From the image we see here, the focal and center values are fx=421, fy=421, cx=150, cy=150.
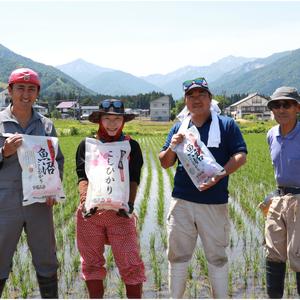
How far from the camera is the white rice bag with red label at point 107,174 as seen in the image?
2568 mm

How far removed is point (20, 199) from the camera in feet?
8.40

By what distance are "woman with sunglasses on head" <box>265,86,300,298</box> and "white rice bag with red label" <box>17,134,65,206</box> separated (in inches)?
55.4

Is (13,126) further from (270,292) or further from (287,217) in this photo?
(270,292)

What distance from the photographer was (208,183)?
2.55 m

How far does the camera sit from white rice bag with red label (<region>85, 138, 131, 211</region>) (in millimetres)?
2568

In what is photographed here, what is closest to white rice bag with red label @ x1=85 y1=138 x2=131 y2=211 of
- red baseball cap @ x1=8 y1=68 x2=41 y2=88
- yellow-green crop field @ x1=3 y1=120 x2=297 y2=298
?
red baseball cap @ x1=8 y1=68 x2=41 y2=88

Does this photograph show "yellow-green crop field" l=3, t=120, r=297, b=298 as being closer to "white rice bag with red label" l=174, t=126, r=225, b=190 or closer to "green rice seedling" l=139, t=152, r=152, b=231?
"green rice seedling" l=139, t=152, r=152, b=231

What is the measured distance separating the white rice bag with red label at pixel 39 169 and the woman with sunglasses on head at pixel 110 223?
19cm

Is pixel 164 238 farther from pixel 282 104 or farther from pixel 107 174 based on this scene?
pixel 282 104

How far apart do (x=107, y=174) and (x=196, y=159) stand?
56 cm

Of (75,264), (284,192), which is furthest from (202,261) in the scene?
(284,192)

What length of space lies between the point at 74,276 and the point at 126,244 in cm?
140

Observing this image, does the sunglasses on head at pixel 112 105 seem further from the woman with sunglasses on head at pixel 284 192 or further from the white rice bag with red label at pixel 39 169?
the woman with sunglasses on head at pixel 284 192

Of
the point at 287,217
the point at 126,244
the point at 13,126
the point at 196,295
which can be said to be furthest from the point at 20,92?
the point at 196,295
